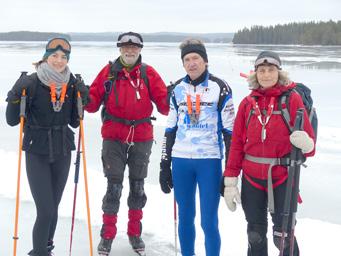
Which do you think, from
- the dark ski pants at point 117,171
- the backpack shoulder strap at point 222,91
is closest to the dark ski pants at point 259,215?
the backpack shoulder strap at point 222,91

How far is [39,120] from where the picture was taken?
3.48 m

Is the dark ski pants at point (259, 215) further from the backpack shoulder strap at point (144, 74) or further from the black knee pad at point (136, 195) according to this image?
the backpack shoulder strap at point (144, 74)

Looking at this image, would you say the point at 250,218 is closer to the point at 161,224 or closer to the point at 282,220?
the point at 282,220

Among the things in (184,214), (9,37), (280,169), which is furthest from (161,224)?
(9,37)

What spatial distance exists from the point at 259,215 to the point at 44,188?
5.21 ft

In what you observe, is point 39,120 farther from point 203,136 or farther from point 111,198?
point 203,136

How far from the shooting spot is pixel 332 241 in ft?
14.0

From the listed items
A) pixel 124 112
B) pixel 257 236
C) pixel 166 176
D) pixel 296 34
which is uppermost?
pixel 296 34

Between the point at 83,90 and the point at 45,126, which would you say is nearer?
the point at 45,126

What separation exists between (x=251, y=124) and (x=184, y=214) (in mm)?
953

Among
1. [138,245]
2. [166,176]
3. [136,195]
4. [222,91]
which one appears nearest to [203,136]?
[222,91]

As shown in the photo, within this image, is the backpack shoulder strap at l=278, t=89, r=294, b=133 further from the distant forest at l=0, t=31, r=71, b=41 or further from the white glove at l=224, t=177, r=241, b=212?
the distant forest at l=0, t=31, r=71, b=41

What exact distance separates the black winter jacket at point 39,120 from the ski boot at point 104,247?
36.7 inches

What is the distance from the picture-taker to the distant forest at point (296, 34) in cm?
8619
